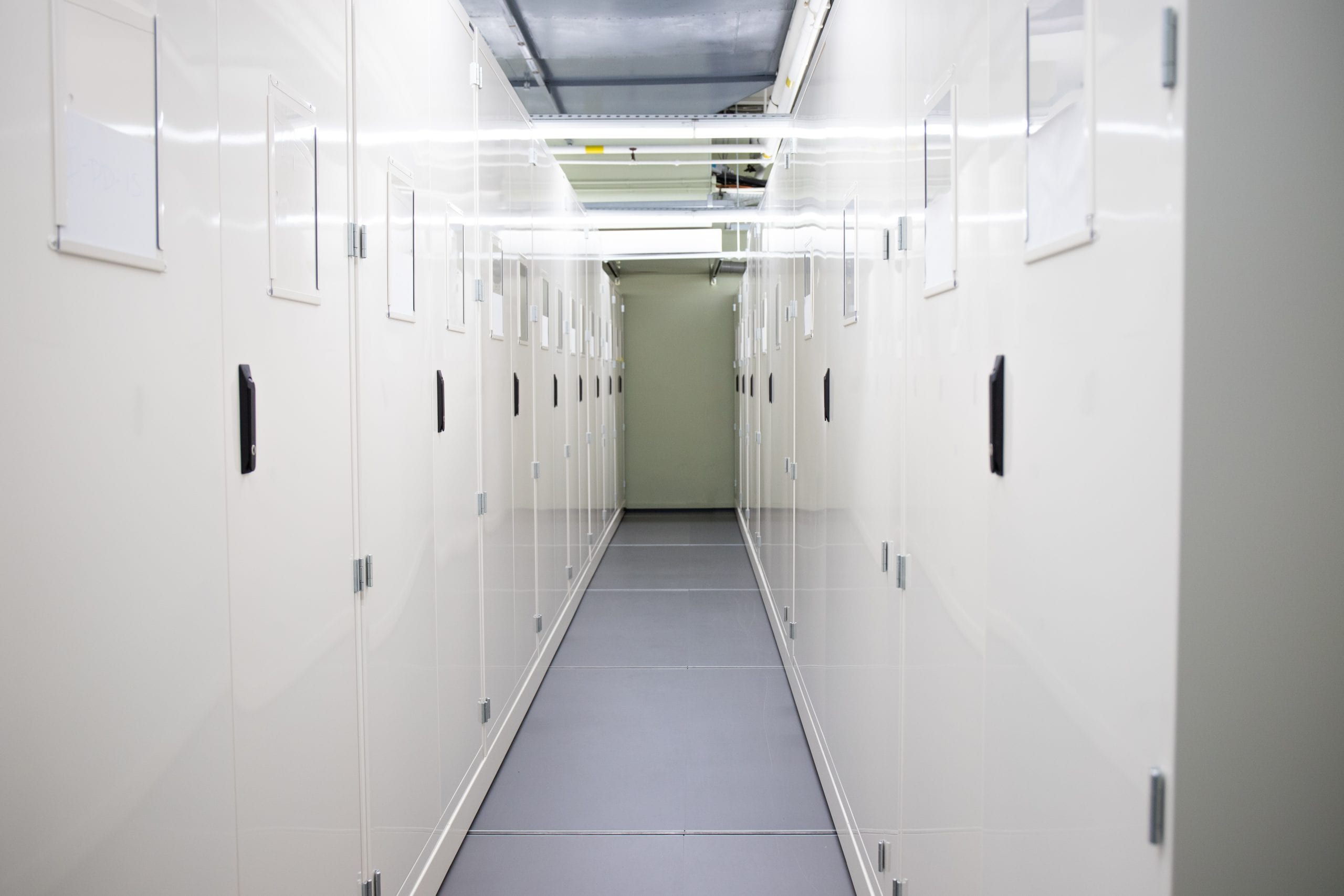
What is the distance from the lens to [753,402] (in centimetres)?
751

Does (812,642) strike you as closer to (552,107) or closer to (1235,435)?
(1235,435)

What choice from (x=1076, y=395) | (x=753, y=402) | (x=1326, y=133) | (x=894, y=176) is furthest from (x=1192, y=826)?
(x=753, y=402)

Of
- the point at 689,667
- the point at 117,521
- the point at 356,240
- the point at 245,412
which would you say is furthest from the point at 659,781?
the point at 117,521

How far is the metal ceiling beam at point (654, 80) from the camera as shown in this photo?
4812 mm

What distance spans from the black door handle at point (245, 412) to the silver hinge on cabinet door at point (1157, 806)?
4.61ft

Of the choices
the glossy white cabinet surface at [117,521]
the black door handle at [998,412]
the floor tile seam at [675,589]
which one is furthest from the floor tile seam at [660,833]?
the floor tile seam at [675,589]

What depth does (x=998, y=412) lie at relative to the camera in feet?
4.98

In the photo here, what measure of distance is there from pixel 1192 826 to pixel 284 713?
1.47 m

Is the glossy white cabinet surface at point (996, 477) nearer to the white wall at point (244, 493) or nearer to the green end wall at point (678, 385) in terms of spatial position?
the white wall at point (244, 493)

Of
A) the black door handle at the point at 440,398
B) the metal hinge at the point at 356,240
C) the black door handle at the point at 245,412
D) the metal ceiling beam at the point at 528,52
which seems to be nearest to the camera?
the black door handle at the point at 245,412

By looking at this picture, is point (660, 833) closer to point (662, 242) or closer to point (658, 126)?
point (658, 126)

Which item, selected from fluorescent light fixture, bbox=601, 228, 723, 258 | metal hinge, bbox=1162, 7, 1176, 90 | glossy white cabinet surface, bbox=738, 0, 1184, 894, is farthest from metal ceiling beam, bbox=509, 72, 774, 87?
metal hinge, bbox=1162, 7, 1176, 90

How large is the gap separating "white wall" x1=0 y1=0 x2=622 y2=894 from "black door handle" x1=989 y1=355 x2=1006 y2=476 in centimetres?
127

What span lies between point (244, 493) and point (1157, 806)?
1.41m
